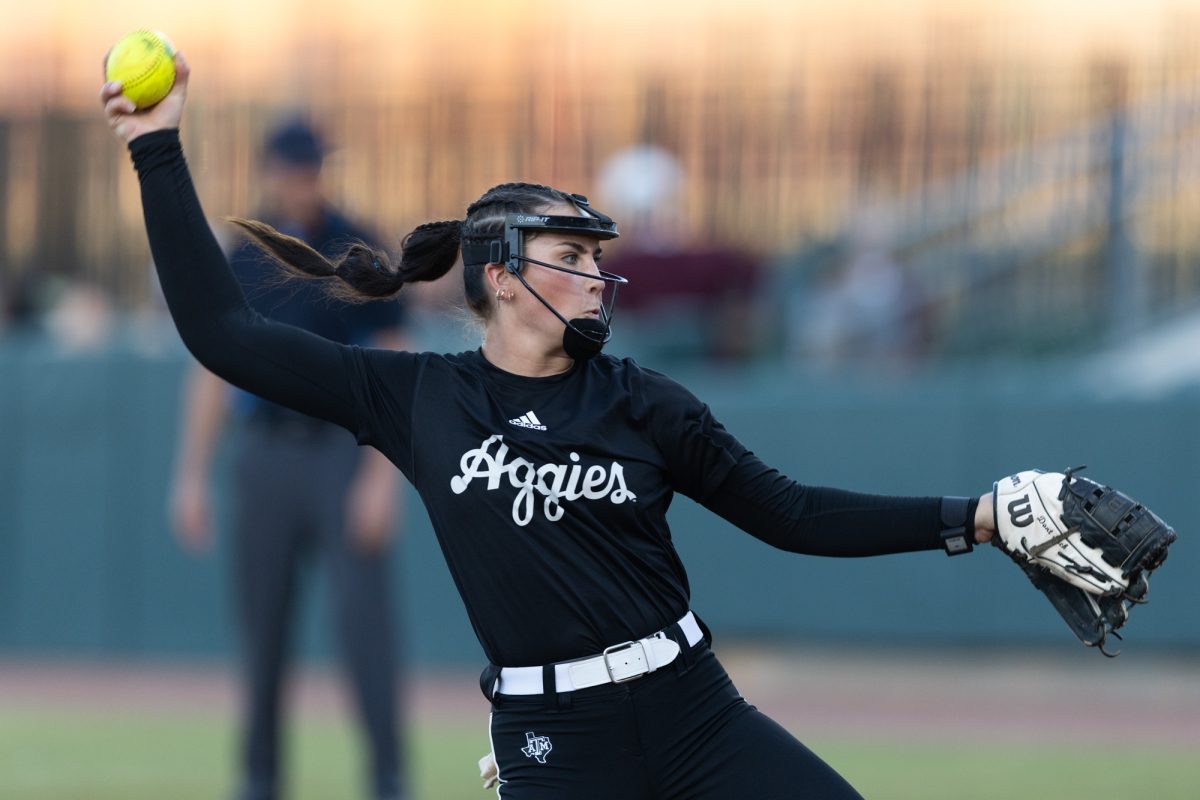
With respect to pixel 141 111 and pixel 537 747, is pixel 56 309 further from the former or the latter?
pixel 537 747

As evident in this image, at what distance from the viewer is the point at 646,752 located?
3.93m

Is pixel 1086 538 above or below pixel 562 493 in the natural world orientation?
below

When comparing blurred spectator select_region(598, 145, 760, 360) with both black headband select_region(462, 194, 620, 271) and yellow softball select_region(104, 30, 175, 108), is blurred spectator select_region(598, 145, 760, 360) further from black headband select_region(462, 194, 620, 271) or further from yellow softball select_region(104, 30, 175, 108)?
yellow softball select_region(104, 30, 175, 108)

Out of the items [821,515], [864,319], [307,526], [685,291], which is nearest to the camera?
[821,515]

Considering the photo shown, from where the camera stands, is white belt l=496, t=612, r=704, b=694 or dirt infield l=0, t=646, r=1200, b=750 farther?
dirt infield l=0, t=646, r=1200, b=750

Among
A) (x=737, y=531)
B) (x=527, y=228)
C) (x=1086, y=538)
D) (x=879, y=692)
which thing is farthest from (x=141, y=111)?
(x=737, y=531)

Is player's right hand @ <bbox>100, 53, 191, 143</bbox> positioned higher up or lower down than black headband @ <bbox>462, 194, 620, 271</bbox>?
higher up

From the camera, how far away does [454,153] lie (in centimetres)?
1322

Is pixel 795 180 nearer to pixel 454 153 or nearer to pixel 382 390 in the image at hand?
pixel 454 153

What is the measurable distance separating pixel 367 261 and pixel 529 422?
625mm

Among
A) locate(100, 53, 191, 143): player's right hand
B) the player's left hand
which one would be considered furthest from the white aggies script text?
locate(100, 53, 191, 143): player's right hand

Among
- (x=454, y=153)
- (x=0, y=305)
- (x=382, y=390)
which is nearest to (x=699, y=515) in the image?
(x=454, y=153)

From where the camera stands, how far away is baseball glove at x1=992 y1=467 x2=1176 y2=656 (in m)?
3.91

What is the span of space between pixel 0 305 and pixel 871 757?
7817mm
